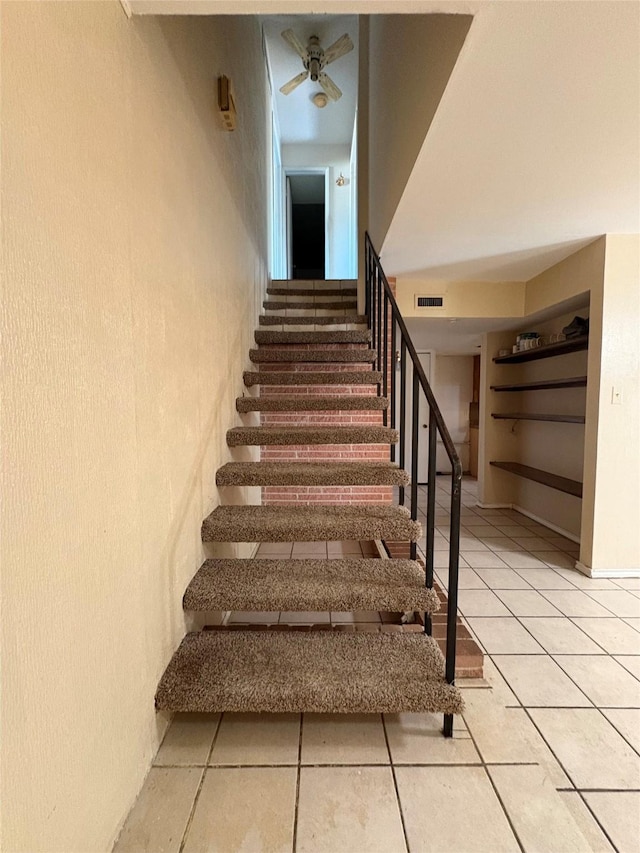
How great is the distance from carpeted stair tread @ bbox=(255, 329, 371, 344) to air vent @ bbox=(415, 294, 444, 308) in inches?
33.7

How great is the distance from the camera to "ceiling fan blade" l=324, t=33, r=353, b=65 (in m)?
3.68

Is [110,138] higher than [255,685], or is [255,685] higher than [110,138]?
[110,138]

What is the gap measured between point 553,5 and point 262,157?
3.38m

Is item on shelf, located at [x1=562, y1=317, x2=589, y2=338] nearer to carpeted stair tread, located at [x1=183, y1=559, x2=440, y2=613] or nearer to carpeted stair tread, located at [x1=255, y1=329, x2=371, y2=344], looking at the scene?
carpeted stair tread, located at [x1=255, y1=329, x2=371, y2=344]

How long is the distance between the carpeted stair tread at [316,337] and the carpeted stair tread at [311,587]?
1.80 meters

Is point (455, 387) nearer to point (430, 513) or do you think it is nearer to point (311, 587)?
point (430, 513)

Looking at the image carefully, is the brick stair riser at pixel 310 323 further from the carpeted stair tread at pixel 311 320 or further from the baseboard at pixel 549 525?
the baseboard at pixel 549 525

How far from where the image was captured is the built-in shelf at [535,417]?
A: 9.98 feet

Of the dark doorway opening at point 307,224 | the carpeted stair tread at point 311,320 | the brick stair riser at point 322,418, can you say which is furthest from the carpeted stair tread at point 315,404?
the dark doorway opening at point 307,224

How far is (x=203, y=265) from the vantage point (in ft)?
5.60

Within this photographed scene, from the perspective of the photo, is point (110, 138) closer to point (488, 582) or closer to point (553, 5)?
point (553, 5)

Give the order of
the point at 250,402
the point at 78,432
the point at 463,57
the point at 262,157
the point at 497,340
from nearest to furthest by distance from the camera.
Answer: the point at 78,432 < the point at 463,57 < the point at 250,402 < the point at 262,157 < the point at 497,340

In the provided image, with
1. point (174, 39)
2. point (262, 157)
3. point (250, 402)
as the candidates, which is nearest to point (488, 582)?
point (250, 402)

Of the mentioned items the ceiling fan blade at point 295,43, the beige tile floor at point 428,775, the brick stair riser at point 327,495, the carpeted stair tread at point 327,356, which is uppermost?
the ceiling fan blade at point 295,43
